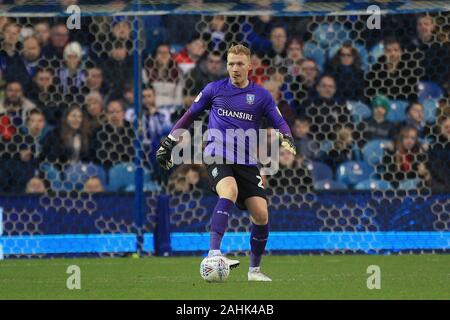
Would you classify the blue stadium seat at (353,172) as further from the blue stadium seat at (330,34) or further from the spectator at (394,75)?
the blue stadium seat at (330,34)

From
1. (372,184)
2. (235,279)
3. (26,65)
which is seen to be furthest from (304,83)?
(235,279)

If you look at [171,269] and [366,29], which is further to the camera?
[366,29]

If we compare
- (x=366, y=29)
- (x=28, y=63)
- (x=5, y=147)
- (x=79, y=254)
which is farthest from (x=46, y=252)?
(x=366, y=29)

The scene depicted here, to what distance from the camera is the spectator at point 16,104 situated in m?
12.1

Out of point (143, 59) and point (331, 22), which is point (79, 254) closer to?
point (143, 59)

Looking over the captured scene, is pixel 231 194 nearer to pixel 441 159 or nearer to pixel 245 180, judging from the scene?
pixel 245 180

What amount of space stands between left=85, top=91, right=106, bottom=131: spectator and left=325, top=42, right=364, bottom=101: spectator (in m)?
2.55

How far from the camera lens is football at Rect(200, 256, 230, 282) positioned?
7930mm

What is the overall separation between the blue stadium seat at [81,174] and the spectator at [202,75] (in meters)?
1.26

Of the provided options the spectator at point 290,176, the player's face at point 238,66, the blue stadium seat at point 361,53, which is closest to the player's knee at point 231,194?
the player's face at point 238,66

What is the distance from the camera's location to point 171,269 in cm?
Result: 969

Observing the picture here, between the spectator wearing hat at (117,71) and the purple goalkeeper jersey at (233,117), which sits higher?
the spectator wearing hat at (117,71)

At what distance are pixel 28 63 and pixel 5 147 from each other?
984 millimetres

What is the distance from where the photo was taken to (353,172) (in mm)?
11852
